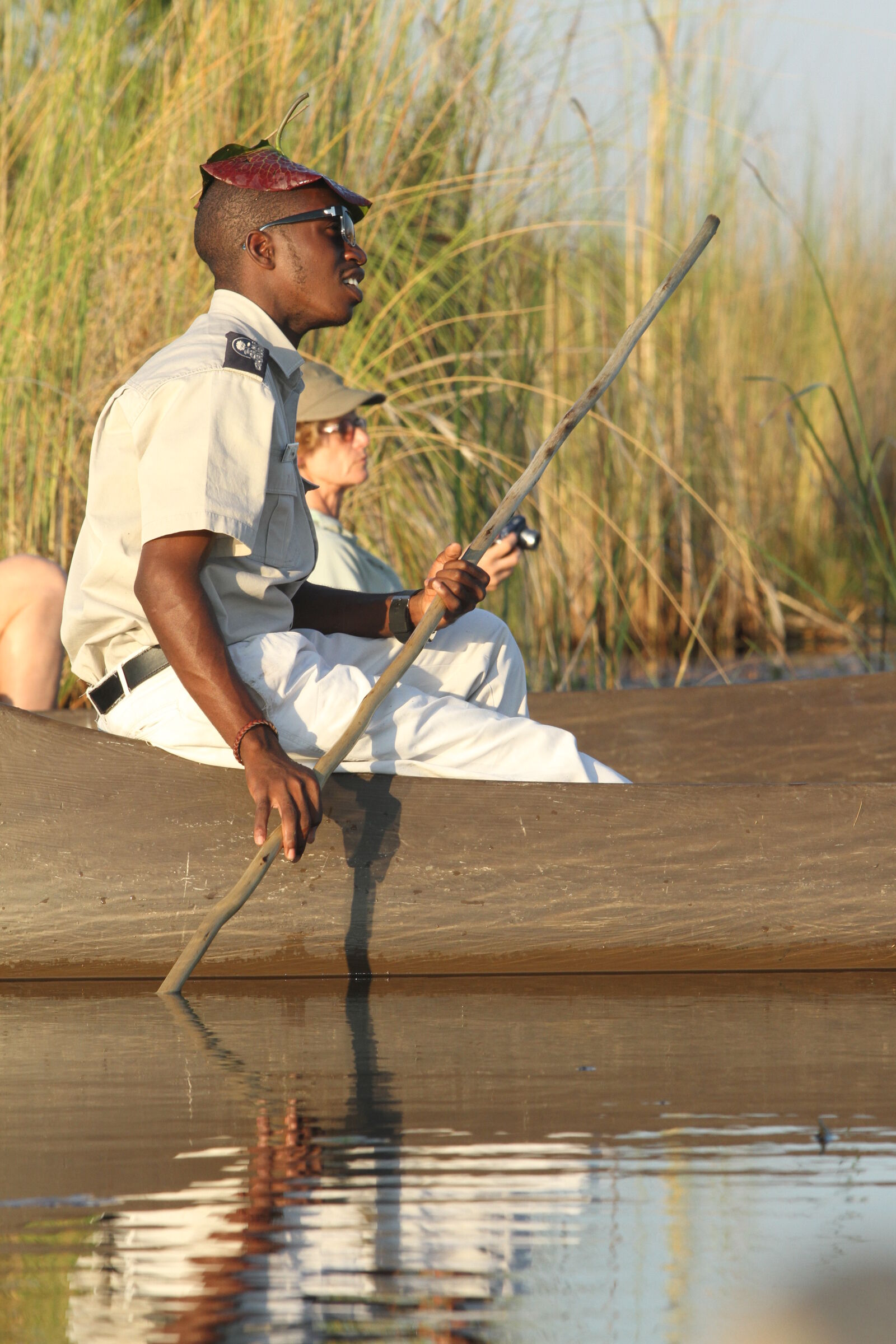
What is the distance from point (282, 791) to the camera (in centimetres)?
263

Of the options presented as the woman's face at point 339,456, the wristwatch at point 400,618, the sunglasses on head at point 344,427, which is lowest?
the wristwatch at point 400,618

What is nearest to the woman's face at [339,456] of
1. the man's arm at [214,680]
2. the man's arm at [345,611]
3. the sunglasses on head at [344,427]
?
the sunglasses on head at [344,427]

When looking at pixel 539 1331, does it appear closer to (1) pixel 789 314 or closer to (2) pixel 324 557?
(2) pixel 324 557

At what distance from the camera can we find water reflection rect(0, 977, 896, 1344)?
153 cm

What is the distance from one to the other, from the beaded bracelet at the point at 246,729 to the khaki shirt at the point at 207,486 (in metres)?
0.19

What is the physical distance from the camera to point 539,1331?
1.46m

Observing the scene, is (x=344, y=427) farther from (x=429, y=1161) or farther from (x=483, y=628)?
(x=429, y=1161)

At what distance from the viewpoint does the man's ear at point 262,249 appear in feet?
9.86

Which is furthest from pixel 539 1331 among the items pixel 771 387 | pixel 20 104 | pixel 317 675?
pixel 771 387

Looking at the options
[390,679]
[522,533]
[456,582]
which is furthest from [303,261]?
[522,533]

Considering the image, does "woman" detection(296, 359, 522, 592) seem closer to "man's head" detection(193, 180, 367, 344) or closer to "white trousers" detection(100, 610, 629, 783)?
"white trousers" detection(100, 610, 629, 783)

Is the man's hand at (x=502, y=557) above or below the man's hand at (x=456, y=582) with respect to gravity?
above

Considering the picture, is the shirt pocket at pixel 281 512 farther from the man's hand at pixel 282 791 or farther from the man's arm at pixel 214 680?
the man's hand at pixel 282 791

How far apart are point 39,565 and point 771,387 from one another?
4779 mm
